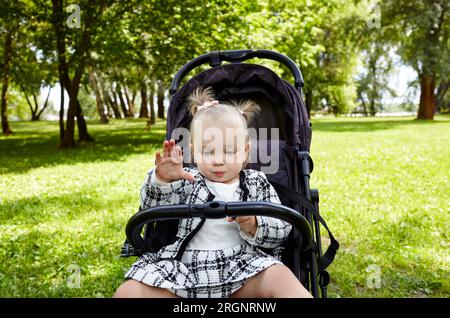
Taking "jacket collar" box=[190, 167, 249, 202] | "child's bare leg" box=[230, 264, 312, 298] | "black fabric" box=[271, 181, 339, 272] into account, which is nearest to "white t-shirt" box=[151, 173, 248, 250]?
"jacket collar" box=[190, 167, 249, 202]

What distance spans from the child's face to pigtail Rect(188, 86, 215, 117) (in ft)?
2.07

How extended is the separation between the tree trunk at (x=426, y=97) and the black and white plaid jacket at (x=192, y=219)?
997 inches

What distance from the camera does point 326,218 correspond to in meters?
5.11

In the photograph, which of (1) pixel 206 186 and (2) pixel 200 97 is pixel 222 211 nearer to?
(1) pixel 206 186

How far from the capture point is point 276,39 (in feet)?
47.3

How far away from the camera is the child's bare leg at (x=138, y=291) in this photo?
206cm

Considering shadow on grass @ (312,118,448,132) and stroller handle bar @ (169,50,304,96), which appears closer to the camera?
stroller handle bar @ (169,50,304,96)

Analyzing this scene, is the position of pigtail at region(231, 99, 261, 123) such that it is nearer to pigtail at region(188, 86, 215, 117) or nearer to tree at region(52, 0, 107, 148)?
pigtail at region(188, 86, 215, 117)

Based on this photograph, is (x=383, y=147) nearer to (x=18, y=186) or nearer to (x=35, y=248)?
(x=18, y=186)

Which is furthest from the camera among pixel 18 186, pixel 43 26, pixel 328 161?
pixel 43 26

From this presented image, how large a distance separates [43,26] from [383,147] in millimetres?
10702

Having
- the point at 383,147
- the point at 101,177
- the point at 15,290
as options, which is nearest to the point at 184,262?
the point at 15,290

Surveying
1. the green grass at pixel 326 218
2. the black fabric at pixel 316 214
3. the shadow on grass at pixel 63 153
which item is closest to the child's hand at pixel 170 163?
the black fabric at pixel 316 214

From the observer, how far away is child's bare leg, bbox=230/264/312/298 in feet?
6.74
